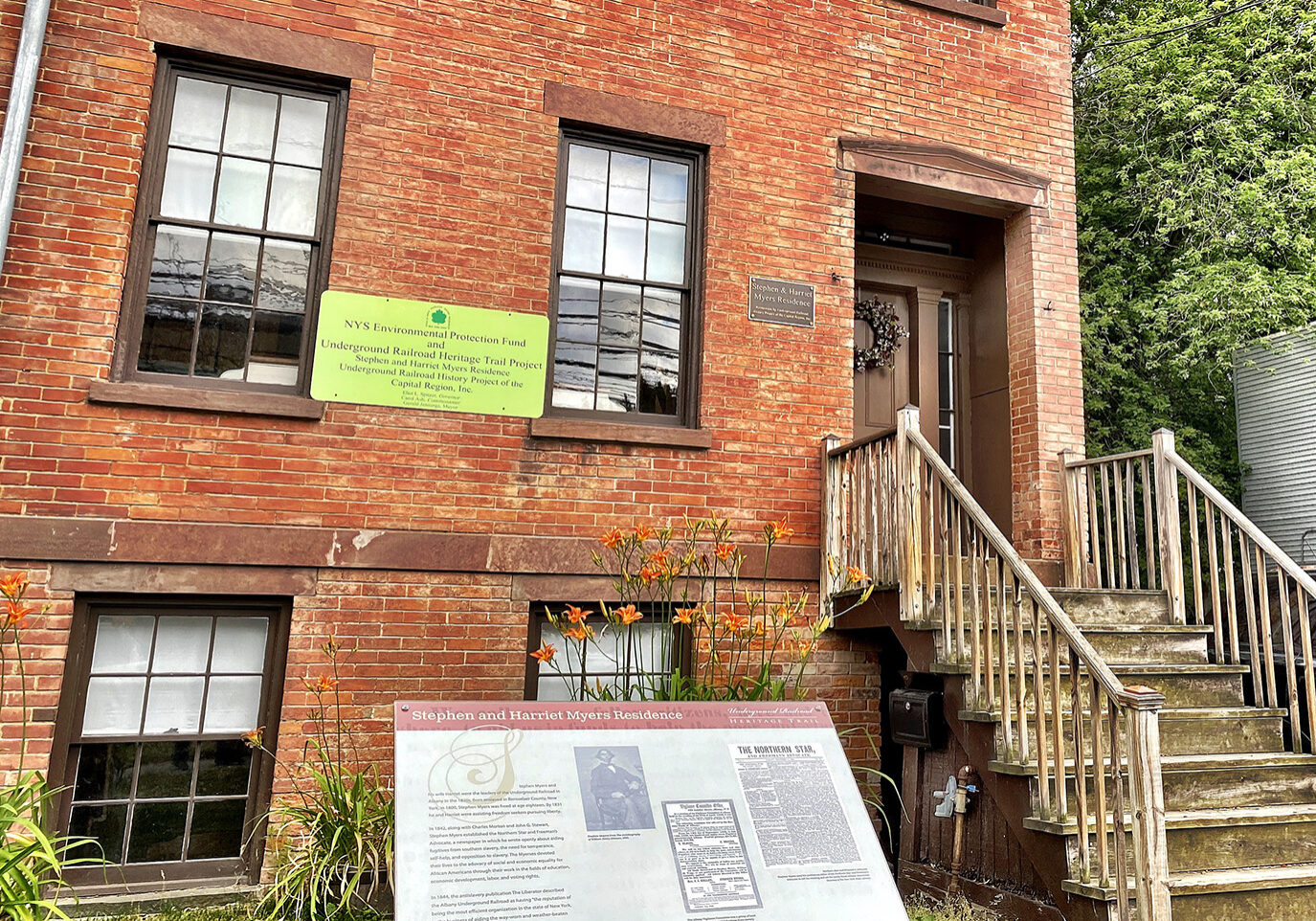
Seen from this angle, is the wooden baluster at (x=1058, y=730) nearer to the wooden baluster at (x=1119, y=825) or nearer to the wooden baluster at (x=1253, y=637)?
the wooden baluster at (x=1119, y=825)

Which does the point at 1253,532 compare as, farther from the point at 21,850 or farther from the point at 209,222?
the point at 209,222

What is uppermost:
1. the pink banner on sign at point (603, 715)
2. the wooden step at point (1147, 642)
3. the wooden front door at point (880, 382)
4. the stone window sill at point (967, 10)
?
the stone window sill at point (967, 10)

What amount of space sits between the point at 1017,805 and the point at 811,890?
1716mm

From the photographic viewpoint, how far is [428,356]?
5492mm

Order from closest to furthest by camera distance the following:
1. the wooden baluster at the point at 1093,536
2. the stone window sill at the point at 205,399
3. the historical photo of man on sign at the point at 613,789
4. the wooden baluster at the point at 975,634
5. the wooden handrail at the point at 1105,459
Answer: the historical photo of man on sign at the point at 613,789, the wooden baluster at the point at 975,634, the stone window sill at the point at 205,399, the wooden handrail at the point at 1105,459, the wooden baluster at the point at 1093,536

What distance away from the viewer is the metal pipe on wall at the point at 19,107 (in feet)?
15.6

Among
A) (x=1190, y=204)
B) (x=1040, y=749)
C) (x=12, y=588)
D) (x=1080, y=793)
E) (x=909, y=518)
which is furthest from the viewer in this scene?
(x=1190, y=204)

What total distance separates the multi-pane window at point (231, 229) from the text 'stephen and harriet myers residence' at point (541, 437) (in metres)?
0.02

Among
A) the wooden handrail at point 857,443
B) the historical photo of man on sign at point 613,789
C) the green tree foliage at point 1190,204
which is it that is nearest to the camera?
the historical photo of man on sign at point 613,789

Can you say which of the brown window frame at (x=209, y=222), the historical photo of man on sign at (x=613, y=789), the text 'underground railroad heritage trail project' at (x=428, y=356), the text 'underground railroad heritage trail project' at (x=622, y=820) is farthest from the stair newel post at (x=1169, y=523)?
the brown window frame at (x=209, y=222)

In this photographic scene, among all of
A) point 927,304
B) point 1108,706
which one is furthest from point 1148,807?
point 927,304

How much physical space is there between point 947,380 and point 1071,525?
1.63 metres

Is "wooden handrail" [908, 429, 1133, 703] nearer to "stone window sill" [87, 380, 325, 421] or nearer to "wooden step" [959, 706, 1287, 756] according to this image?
"wooden step" [959, 706, 1287, 756]

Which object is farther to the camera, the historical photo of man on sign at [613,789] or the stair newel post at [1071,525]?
the stair newel post at [1071,525]
